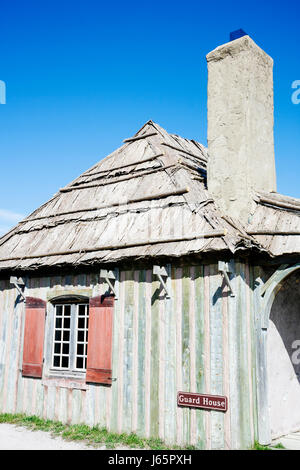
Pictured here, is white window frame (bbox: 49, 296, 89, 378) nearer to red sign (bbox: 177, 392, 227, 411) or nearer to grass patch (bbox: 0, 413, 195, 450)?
grass patch (bbox: 0, 413, 195, 450)

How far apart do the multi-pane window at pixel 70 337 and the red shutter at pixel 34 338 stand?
0.89 feet

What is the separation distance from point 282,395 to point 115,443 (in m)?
2.98

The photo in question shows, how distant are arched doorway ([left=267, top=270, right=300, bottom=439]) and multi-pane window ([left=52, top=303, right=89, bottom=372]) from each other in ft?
11.4

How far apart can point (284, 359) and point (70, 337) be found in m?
4.06

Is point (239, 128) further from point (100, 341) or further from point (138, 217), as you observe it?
point (100, 341)

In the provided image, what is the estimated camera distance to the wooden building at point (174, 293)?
705cm

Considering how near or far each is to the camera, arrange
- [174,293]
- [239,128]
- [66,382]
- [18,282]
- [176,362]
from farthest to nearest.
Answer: [18,282] → [66,382] → [239,128] → [174,293] → [176,362]

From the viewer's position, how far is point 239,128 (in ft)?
27.3

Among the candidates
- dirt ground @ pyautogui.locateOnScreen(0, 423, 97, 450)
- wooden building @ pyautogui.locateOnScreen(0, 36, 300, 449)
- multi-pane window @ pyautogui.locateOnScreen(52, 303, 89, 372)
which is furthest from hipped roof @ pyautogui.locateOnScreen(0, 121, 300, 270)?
dirt ground @ pyautogui.locateOnScreen(0, 423, 97, 450)

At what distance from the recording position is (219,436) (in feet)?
22.1

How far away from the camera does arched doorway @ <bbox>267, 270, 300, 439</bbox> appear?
757cm

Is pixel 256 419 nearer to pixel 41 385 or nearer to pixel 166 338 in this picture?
pixel 166 338

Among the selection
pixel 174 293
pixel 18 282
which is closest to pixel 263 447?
pixel 174 293
